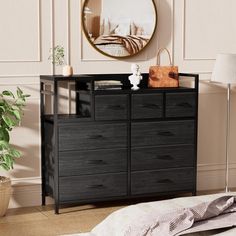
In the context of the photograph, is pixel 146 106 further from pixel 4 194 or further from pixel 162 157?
pixel 4 194

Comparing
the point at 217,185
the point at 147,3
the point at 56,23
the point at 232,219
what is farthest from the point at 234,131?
the point at 232,219

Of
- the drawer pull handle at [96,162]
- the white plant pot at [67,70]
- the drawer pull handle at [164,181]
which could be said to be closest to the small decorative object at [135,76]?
the white plant pot at [67,70]

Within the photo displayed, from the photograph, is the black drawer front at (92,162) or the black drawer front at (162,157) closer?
the black drawer front at (92,162)

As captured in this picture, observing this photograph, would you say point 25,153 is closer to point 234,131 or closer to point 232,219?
point 234,131

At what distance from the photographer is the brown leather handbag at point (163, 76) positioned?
18.6ft

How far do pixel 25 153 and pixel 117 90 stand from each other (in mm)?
977

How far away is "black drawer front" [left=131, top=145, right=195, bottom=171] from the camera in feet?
17.9

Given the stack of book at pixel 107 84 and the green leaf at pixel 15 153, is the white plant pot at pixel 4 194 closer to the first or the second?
the green leaf at pixel 15 153

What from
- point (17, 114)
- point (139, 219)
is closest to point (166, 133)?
point (17, 114)

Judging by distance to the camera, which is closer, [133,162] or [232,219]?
[232,219]

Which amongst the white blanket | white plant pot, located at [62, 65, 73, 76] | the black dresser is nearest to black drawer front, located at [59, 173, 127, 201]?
the black dresser

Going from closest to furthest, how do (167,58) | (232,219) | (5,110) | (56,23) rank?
(232,219) → (5,110) → (56,23) → (167,58)

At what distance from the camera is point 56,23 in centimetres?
551

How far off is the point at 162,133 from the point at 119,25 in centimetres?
104
